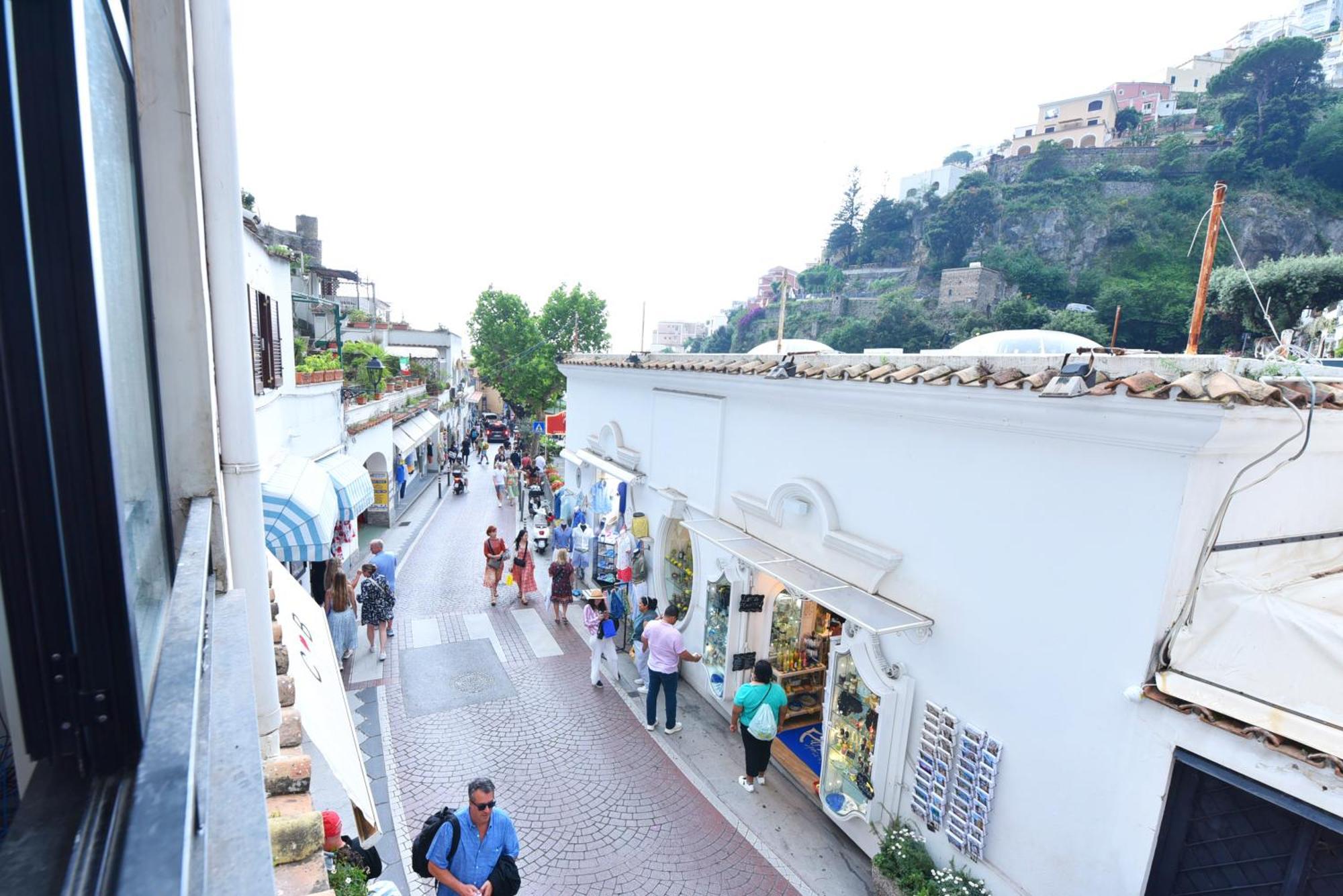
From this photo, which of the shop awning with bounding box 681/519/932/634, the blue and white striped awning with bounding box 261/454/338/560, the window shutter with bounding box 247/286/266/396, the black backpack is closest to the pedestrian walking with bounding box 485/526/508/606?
the blue and white striped awning with bounding box 261/454/338/560

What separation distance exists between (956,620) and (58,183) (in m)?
5.89

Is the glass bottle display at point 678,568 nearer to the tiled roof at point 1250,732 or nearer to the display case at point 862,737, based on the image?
the display case at point 862,737

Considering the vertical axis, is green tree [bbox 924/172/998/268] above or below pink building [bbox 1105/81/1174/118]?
below

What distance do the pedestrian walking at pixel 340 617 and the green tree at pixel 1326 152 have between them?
76.1 meters

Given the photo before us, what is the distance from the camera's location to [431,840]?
14.1 feet

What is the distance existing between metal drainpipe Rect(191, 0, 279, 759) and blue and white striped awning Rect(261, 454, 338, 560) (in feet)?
18.6

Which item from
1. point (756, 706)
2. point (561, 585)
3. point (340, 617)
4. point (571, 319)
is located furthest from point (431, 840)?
point (571, 319)

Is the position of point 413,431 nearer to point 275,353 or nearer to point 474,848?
point 275,353

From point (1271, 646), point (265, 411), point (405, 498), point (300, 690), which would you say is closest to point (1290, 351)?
point (1271, 646)

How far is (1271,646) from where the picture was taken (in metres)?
3.94

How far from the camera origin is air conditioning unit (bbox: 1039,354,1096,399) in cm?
430

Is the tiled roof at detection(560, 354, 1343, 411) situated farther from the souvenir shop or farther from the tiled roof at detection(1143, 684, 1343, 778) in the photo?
the souvenir shop

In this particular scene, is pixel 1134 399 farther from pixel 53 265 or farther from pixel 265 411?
pixel 265 411

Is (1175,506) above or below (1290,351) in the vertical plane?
below
